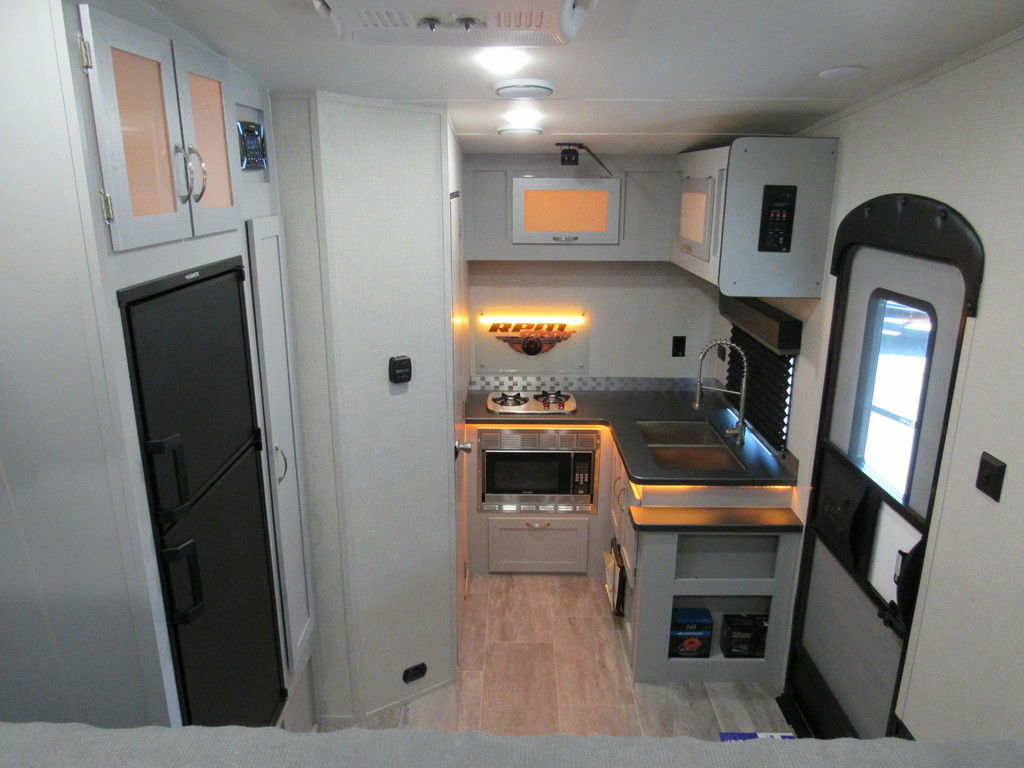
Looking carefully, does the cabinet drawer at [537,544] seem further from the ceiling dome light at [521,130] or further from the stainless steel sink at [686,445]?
the ceiling dome light at [521,130]

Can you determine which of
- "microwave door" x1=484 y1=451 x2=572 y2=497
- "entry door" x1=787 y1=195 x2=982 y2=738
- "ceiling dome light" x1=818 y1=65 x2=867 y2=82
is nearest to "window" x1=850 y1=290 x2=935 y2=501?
"entry door" x1=787 y1=195 x2=982 y2=738

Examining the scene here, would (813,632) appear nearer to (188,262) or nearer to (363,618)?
(363,618)

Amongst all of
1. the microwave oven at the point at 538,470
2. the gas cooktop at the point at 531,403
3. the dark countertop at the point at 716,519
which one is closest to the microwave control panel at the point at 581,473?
the microwave oven at the point at 538,470

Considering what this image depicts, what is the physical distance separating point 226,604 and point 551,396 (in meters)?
2.50

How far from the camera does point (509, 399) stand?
3.95 metres

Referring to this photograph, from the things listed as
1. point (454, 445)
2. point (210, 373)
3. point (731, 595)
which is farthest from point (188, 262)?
point (731, 595)

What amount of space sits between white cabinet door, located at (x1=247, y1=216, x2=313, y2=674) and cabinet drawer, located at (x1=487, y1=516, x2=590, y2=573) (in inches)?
60.7

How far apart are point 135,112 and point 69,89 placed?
18 cm

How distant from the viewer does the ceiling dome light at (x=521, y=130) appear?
2702 millimetres

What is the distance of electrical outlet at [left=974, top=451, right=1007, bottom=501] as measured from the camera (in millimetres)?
1540

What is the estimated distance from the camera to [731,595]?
2.92 metres

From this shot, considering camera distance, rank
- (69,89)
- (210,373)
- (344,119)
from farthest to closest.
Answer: (344,119), (210,373), (69,89)

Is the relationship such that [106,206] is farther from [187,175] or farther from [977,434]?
[977,434]

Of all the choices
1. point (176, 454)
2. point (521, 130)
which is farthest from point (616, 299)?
point (176, 454)
